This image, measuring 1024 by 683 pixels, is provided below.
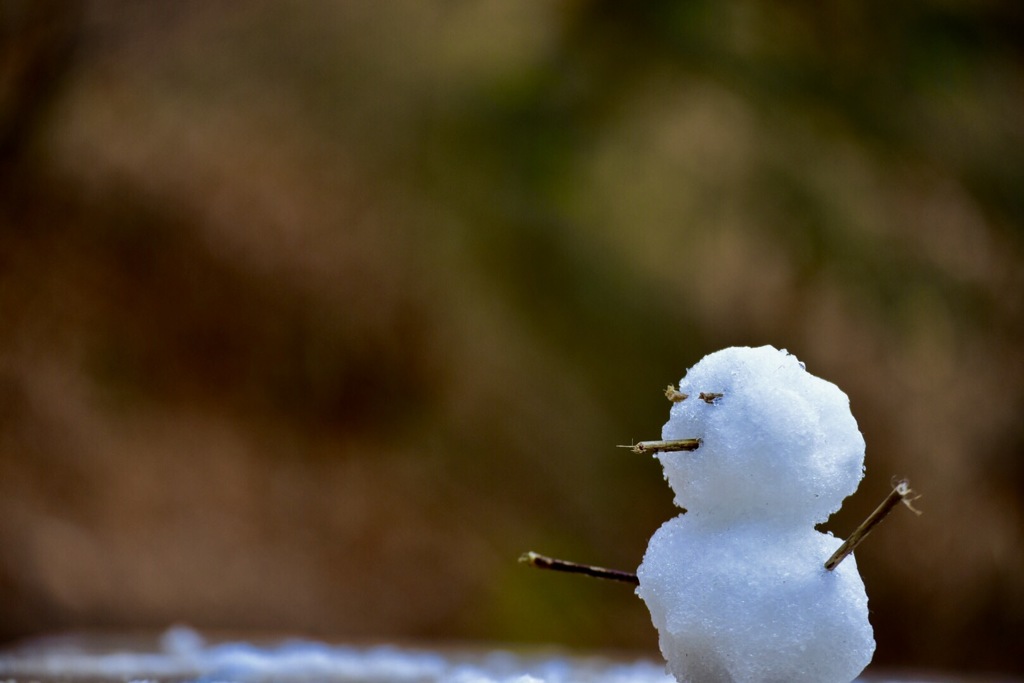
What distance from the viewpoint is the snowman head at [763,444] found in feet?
1.59

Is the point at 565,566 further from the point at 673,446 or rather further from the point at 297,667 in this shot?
the point at 297,667

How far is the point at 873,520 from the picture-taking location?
449 millimetres

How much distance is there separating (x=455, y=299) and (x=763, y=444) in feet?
3.86

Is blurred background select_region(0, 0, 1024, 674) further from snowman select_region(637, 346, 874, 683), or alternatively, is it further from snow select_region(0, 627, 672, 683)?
snowman select_region(637, 346, 874, 683)

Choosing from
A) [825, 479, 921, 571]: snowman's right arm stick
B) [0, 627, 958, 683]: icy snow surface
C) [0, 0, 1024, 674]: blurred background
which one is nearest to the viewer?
[825, 479, 921, 571]: snowman's right arm stick

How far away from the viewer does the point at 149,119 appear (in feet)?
5.13

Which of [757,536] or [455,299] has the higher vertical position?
[455,299]

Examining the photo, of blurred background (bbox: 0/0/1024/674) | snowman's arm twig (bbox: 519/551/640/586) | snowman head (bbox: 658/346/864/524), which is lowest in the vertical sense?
snowman's arm twig (bbox: 519/551/640/586)

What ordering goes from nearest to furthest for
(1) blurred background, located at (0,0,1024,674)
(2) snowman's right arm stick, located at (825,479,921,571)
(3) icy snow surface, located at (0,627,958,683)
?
(2) snowman's right arm stick, located at (825,479,921,571)
(3) icy snow surface, located at (0,627,958,683)
(1) blurred background, located at (0,0,1024,674)

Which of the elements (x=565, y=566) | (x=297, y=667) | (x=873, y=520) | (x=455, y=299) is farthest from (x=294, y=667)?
(x=455, y=299)

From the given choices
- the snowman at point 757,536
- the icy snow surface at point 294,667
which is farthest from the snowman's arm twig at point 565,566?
the icy snow surface at point 294,667

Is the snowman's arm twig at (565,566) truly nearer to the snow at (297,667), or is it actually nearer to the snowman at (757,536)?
the snowman at (757,536)

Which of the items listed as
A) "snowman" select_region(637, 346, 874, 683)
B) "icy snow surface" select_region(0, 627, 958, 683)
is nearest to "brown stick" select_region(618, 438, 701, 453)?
"snowman" select_region(637, 346, 874, 683)

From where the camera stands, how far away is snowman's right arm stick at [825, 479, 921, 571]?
0.43 metres
